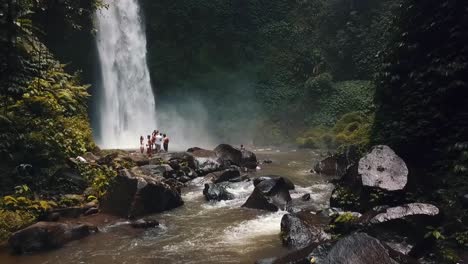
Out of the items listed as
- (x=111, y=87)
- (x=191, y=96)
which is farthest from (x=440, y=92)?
(x=191, y=96)

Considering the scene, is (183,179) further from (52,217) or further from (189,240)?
(189,240)

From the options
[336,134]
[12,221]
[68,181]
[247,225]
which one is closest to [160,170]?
[68,181]

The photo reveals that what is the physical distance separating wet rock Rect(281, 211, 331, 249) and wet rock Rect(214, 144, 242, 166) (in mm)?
11125

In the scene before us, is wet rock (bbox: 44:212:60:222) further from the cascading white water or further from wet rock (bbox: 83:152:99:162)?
the cascading white water

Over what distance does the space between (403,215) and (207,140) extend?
1227 inches

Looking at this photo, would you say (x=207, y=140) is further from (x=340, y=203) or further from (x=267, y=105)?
(x=340, y=203)

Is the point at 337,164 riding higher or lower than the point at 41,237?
higher

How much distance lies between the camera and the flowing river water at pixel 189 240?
812 cm

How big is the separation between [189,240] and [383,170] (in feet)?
16.5

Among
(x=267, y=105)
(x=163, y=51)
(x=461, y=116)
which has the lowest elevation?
(x=461, y=116)

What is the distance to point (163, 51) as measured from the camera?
3941cm

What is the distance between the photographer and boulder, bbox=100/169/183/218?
11289mm

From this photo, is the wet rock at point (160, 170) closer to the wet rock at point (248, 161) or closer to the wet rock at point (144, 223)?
the wet rock at point (248, 161)

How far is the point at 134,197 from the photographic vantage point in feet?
37.2
